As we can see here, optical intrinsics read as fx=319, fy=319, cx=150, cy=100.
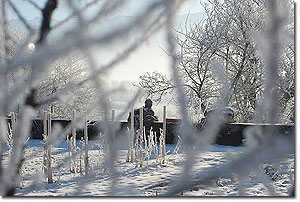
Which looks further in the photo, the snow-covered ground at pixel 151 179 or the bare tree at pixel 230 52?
the bare tree at pixel 230 52

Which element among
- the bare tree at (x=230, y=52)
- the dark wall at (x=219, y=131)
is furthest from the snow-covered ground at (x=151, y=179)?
the bare tree at (x=230, y=52)

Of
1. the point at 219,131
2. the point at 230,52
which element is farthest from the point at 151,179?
the point at 230,52

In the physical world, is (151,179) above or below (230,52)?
below

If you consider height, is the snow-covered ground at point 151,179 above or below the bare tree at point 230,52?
below

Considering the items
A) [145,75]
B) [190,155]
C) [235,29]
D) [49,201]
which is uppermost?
[235,29]

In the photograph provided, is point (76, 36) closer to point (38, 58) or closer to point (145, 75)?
point (38, 58)

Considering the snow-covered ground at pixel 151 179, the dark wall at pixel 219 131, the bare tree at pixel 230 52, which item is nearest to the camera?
the snow-covered ground at pixel 151 179

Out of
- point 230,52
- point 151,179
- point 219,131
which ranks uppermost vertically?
point 230,52

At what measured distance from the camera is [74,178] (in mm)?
1997

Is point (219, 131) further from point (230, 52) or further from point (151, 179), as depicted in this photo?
point (230, 52)

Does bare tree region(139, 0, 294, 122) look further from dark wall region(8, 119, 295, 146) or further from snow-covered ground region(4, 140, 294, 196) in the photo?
snow-covered ground region(4, 140, 294, 196)

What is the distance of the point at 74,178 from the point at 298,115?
4.42 ft

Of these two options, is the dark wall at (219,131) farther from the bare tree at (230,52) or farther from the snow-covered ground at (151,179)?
the bare tree at (230,52)

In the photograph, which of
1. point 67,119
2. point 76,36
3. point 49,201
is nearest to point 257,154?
point 76,36
